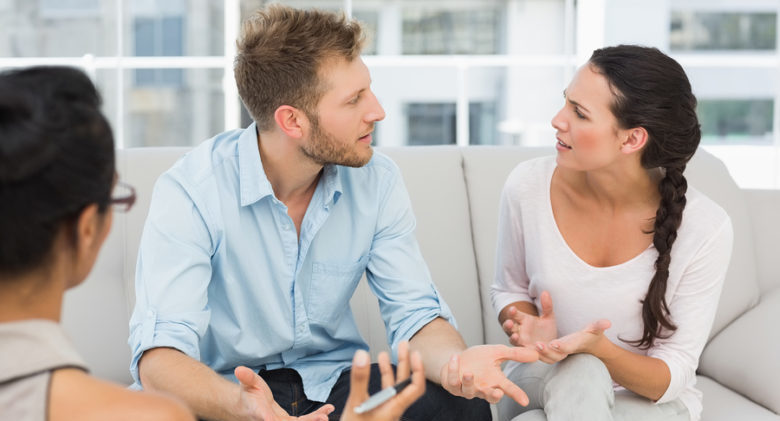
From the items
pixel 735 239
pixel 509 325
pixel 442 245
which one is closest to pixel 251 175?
pixel 509 325

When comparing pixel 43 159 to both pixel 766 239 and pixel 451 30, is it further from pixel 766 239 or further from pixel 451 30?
pixel 451 30

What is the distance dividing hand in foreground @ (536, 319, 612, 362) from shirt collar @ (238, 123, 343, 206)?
521 millimetres

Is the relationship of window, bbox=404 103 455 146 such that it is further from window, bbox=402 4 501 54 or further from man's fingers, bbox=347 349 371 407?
man's fingers, bbox=347 349 371 407

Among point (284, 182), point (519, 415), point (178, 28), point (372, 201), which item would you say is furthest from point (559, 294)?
point (178, 28)

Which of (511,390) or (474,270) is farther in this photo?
(474,270)

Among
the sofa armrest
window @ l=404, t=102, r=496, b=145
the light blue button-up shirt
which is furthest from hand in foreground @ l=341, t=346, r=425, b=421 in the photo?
window @ l=404, t=102, r=496, b=145

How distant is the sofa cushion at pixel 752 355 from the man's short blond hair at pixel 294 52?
1.17 m

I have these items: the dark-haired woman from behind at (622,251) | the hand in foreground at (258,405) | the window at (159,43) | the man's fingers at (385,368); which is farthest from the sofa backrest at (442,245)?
the window at (159,43)

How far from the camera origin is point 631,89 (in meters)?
1.78

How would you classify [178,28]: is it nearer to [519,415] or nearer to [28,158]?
[519,415]

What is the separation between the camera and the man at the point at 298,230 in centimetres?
173

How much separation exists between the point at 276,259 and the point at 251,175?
173mm

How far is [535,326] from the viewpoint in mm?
1847

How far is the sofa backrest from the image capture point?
2.16 m
